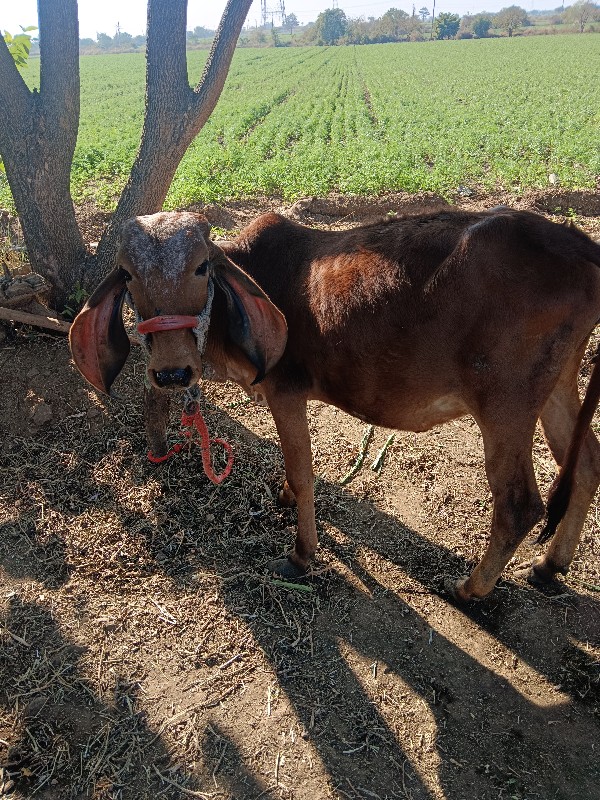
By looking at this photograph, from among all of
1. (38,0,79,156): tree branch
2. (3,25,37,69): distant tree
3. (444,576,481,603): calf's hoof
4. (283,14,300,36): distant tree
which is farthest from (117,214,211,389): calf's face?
(283,14,300,36): distant tree

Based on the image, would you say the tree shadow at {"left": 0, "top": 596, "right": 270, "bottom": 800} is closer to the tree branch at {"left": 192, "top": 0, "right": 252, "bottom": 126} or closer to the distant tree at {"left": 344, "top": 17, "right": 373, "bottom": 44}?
A: the tree branch at {"left": 192, "top": 0, "right": 252, "bottom": 126}

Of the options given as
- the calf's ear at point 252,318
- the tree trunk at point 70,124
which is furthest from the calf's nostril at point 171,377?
the tree trunk at point 70,124

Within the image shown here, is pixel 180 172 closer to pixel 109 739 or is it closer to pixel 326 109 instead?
pixel 109 739

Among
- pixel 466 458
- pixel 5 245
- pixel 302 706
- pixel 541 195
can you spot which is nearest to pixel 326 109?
pixel 541 195

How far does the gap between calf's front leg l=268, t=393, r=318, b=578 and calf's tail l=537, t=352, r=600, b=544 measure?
156 centimetres

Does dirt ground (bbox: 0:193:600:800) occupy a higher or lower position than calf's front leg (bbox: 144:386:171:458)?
lower

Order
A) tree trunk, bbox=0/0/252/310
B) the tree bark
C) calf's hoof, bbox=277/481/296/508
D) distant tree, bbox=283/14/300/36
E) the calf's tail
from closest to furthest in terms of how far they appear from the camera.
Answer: the calf's tail < calf's hoof, bbox=277/481/296/508 < the tree bark < tree trunk, bbox=0/0/252/310 < distant tree, bbox=283/14/300/36

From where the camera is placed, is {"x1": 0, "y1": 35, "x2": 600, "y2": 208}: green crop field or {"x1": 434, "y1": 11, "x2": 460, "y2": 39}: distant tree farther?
{"x1": 434, "y1": 11, "x2": 460, "y2": 39}: distant tree

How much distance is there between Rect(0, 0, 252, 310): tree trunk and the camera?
5918 mm

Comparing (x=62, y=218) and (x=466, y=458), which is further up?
(x=62, y=218)

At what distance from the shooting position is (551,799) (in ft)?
Answer: 9.96

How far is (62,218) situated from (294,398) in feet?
13.4

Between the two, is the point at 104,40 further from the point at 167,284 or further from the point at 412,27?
the point at 167,284

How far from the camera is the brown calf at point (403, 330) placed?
323 cm
